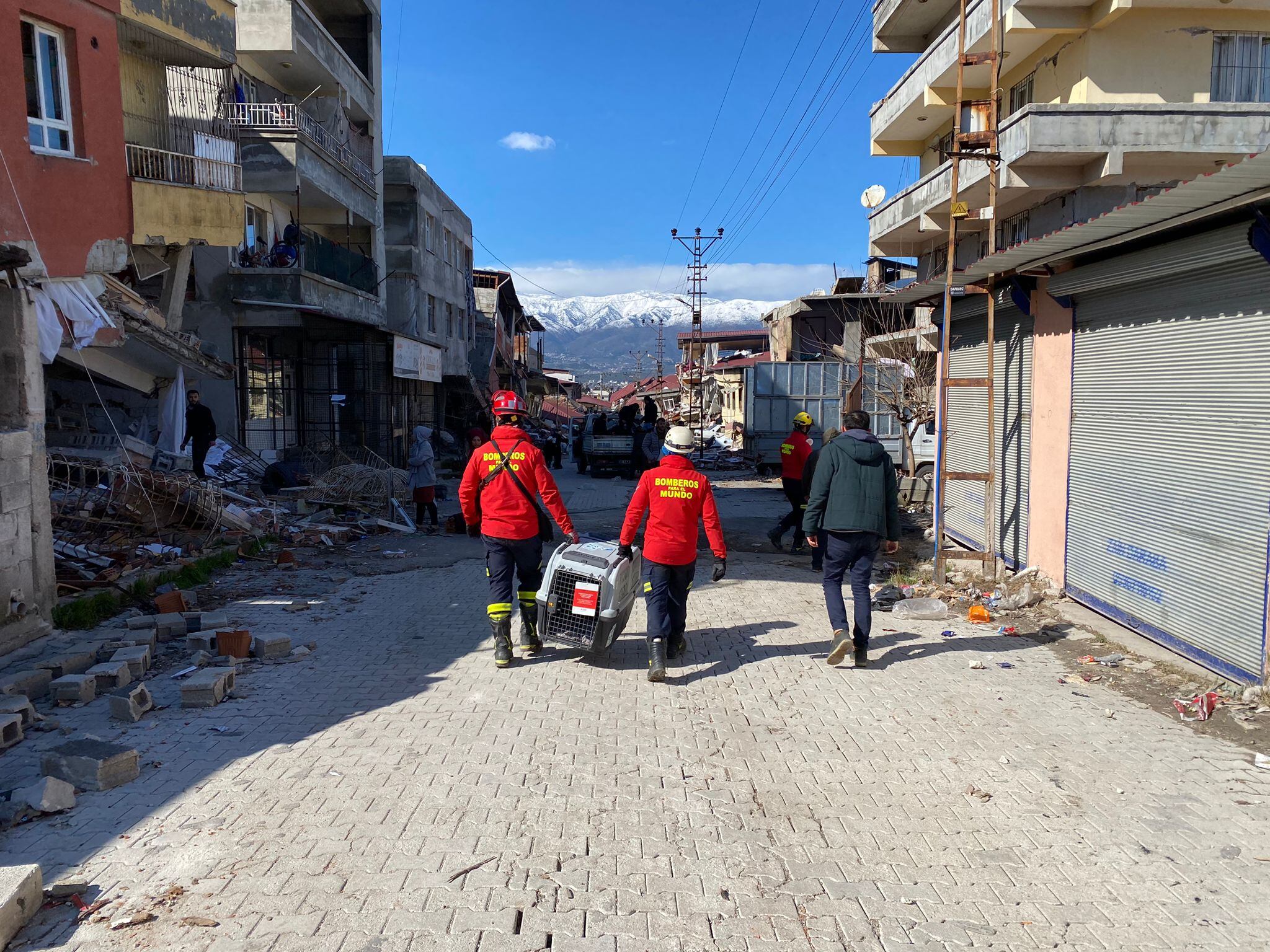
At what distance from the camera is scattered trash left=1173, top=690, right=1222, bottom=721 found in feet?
16.9

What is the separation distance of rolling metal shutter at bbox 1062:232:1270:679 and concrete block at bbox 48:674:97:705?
741 cm

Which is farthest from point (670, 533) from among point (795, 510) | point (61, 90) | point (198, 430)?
point (198, 430)

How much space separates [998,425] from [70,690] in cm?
912

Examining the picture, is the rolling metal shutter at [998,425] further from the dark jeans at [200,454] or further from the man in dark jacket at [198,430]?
the dark jeans at [200,454]

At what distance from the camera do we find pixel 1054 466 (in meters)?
8.20

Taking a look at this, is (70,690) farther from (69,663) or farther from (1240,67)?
(1240,67)

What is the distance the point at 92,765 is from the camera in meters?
4.20

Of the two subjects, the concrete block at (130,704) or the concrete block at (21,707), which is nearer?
the concrete block at (21,707)

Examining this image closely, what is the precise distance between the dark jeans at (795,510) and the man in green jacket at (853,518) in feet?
15.7

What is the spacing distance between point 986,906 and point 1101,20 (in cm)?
1593

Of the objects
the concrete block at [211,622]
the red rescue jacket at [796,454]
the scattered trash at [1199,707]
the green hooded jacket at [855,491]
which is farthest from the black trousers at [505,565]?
the red rescue jacket at [796,454]

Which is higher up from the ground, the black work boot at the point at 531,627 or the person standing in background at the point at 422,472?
the person standing in background at the point at 422,472

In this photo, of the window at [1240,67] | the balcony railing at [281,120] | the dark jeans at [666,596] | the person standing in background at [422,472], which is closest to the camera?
the dark jeans at [666,596]

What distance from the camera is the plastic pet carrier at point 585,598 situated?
→ 242 inches
